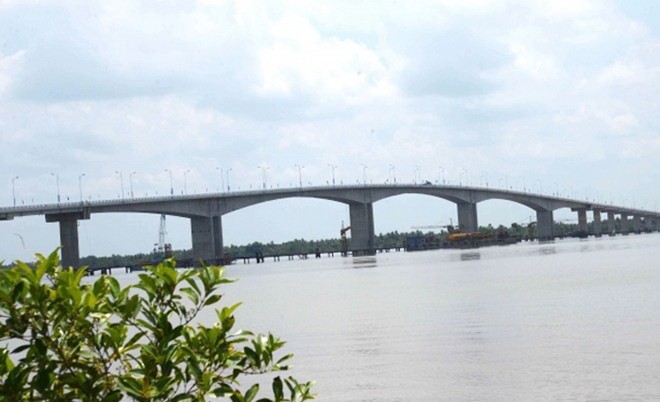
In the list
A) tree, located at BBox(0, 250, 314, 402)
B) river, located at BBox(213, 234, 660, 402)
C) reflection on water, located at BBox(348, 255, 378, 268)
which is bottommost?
river, located at BBox(213, 234, 660, 402)

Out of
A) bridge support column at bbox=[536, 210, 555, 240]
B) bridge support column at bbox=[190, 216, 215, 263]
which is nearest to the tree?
bridge support column at bbox=[190, 216, 215, 263]

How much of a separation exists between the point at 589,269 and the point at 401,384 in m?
38.8

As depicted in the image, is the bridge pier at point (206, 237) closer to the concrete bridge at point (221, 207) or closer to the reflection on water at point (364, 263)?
the concrete bridge at point (221, 207)

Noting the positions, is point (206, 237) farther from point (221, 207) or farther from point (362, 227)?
point (362, 227)

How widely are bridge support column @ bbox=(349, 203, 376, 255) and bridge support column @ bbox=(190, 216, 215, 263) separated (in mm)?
23737

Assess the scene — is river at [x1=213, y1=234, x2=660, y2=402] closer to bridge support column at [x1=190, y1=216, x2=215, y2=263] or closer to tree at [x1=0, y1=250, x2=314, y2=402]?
tree at [x1=0, y1=250, x2=314, y2=402]

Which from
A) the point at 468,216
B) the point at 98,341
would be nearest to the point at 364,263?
the point at 468,216

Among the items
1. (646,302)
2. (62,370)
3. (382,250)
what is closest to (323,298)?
(646,302)

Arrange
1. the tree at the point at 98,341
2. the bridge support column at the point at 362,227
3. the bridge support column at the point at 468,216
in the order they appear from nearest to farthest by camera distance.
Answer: the tree at the point at 98,341 → the bridge support column at the point at 362,227 → the bridge support column at the point at 468,216

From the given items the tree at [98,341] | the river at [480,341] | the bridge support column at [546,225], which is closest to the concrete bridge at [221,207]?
the bridge support column at [546,225]

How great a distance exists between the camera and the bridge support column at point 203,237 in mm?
119750

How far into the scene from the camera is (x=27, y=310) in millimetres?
5930

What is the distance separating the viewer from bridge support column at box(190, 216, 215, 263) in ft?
393

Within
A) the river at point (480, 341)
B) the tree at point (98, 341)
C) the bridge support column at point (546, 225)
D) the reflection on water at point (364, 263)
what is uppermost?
the bridge support column at point (546, 225)
